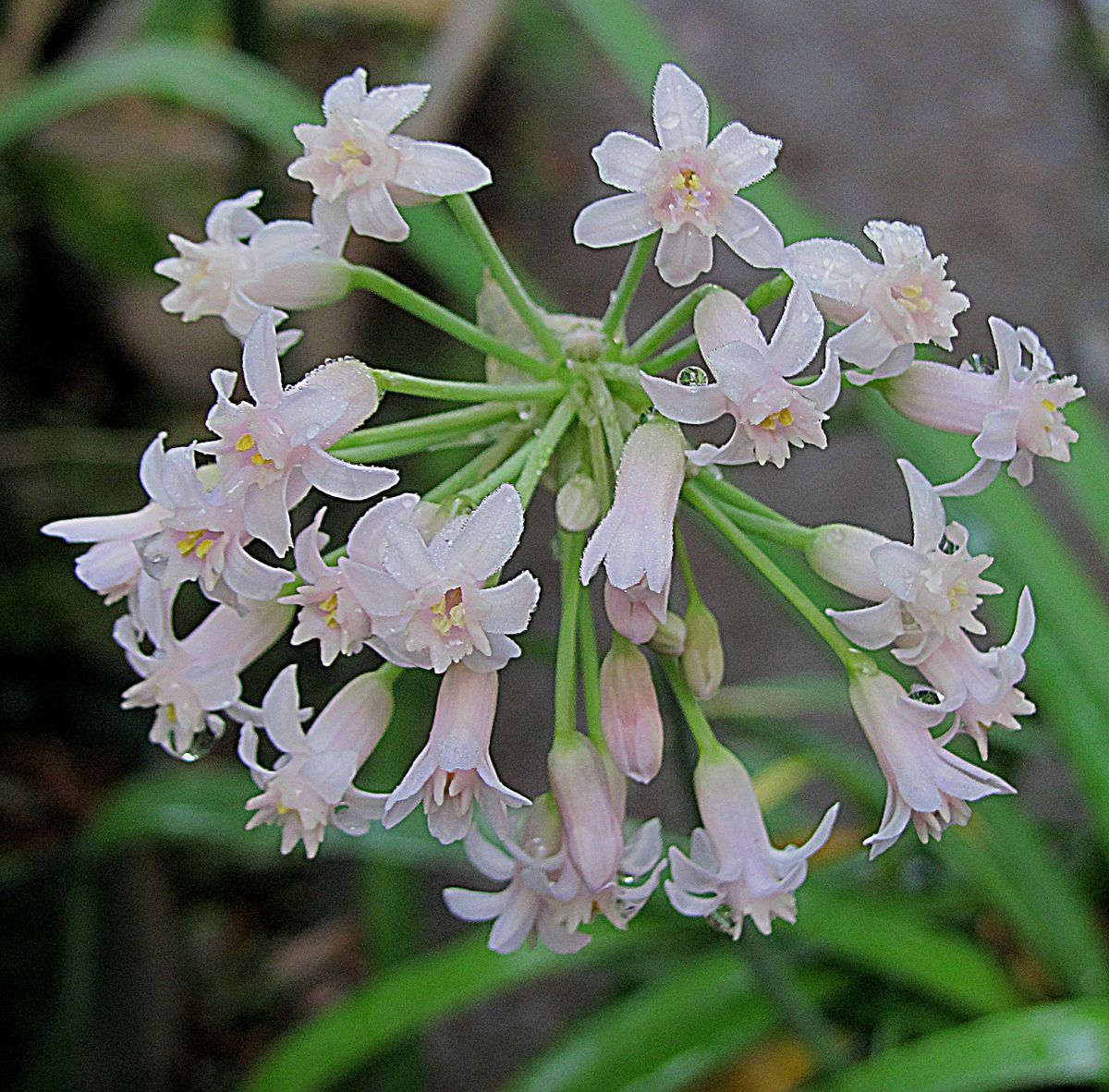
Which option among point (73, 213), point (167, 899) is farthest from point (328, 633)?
point (73, 213)

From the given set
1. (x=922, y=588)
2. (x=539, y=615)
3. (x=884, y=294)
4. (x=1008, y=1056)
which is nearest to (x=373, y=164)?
(x=884, y=294)

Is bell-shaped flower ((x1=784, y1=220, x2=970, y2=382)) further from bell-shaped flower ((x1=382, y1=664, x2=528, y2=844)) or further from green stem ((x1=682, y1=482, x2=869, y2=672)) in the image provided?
bell-shaped flower ((x1=382, y1=664, x2=528, y2=844))

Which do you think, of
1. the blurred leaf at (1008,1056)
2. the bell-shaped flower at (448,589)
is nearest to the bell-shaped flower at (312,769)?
the bell-shaped flower at (448,589)

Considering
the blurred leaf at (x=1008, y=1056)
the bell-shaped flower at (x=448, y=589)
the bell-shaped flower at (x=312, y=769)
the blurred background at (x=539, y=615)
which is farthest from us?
the blurred background at (x=539, y=615)

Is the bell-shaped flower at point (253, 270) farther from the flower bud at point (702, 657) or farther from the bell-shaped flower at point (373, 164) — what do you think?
the flower bud at point (702, 657)

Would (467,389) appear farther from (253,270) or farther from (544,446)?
(253,270)

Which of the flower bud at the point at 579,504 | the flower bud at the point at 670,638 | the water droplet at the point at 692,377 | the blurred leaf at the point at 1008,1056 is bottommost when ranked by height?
the blurred leaf at the point at 1008,1056
